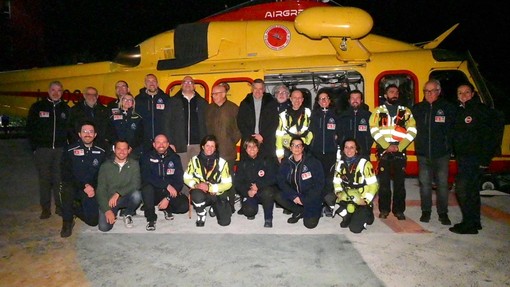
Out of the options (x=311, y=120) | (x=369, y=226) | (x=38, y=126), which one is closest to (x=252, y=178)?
(x=311, y=120)

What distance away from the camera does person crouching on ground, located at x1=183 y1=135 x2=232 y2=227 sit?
16.9 ft

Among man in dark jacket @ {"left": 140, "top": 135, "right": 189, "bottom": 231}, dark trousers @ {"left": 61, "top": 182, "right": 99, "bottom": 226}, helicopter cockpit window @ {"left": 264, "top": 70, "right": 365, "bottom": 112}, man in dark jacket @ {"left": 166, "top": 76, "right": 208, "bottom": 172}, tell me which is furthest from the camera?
helicopter cockpit window @ {"left": 264, "top": 70, "right": 365, "bottom": 112}

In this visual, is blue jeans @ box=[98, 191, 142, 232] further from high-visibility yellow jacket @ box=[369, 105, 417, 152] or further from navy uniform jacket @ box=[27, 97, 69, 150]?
high-visibility yellow jacket @ box=[369, 105, 417, 152]

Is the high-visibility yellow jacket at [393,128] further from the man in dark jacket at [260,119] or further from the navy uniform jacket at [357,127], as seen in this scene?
the man in dark jacket at [260,119]

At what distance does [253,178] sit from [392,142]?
1887 mm

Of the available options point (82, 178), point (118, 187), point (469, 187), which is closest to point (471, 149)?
point (469, 187)

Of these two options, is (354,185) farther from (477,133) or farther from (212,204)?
(212,204)

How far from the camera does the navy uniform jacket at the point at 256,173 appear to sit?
5.37m

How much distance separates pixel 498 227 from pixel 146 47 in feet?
20.5

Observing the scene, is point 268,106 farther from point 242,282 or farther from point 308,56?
point 242,282

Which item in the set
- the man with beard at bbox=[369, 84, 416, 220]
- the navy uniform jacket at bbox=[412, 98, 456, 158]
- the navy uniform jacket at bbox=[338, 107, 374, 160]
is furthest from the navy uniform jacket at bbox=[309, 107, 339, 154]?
the navy uniform jacket at bbox=[412, 98, 456, 158]

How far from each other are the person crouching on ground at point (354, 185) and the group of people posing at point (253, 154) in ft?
0.04

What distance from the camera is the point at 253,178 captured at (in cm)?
541

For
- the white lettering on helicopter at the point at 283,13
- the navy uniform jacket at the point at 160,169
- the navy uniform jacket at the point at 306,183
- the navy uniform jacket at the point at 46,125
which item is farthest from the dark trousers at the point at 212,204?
the white lettering on helicopter at the point at 283,13
